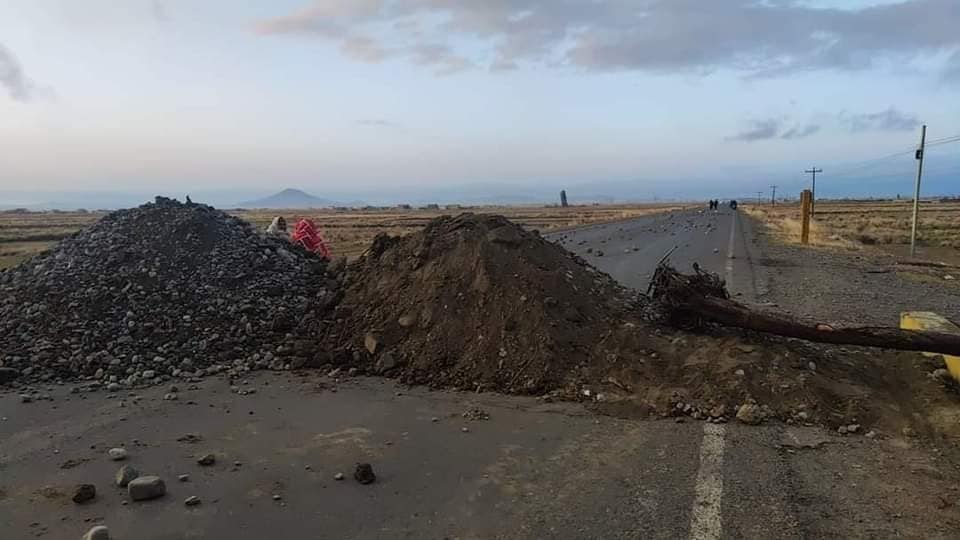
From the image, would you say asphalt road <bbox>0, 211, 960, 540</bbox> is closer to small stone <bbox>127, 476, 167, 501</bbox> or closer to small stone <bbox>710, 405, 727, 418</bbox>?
small stone <bbox>127, 476, 167, 501</bbox>

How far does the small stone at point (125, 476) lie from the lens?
4719 mm

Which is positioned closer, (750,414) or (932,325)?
(750,414)

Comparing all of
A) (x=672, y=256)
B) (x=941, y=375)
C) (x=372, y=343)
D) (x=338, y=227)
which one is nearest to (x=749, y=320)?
(x=941, y=375)

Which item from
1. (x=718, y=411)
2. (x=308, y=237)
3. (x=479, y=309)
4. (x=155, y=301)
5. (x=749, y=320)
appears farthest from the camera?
(x=308, y=237)

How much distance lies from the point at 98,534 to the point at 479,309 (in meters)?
4.67

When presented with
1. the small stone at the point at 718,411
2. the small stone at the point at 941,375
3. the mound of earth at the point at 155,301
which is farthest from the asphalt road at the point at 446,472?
the small stone at the point at 941,375

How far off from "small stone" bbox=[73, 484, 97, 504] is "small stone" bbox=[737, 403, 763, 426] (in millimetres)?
4823

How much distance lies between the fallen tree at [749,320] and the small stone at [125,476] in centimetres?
545

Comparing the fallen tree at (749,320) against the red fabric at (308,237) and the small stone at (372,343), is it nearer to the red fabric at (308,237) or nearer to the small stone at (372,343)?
the small stone at (372,343)

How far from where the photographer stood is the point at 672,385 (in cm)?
662

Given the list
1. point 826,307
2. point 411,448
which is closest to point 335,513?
point 411,448

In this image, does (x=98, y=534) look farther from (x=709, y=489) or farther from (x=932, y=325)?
(x=932, y=325)

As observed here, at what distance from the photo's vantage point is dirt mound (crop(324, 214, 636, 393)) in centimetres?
727

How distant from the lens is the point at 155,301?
9.09 meters
